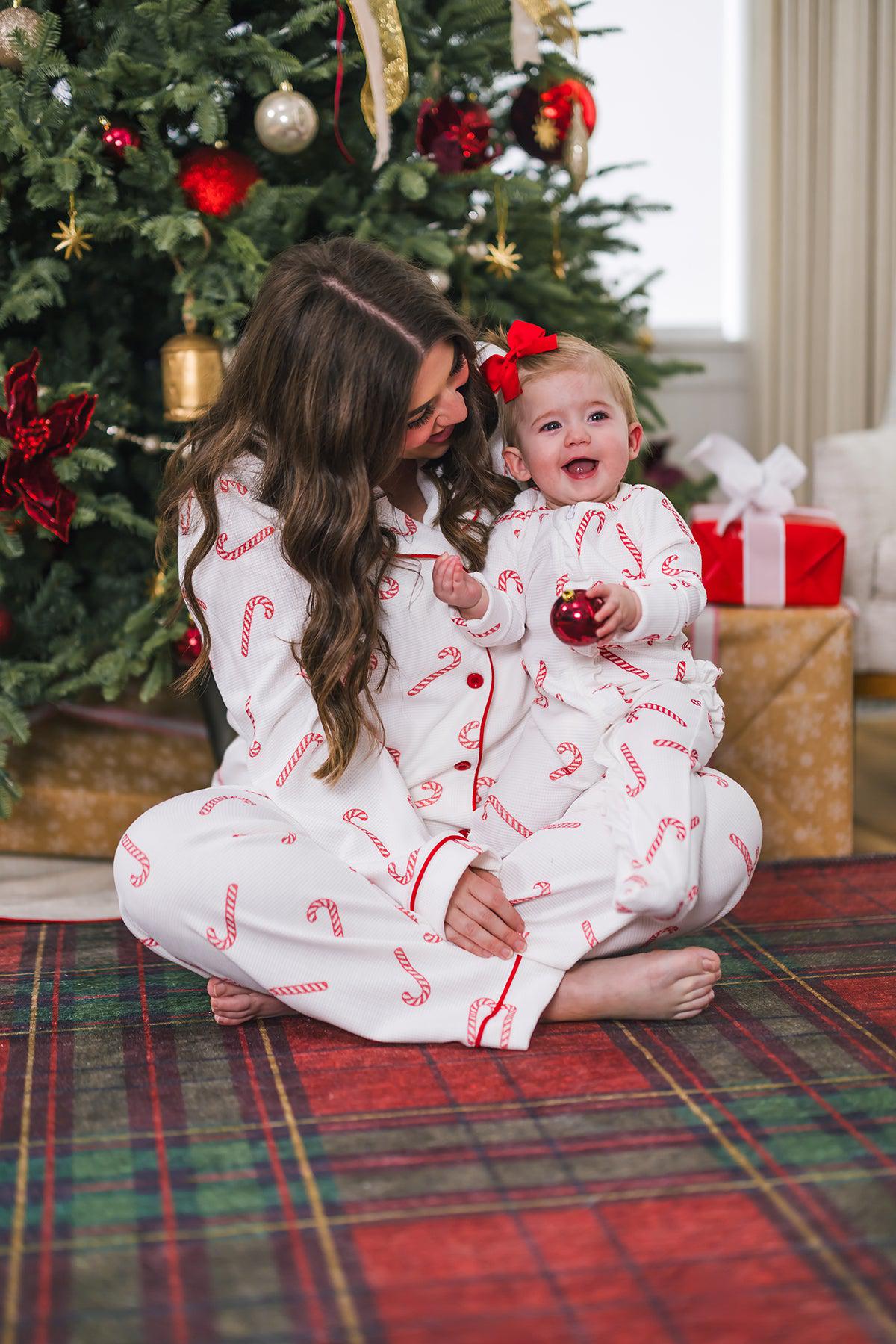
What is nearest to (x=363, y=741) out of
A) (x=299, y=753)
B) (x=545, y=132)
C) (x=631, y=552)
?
(x=299, y=753)

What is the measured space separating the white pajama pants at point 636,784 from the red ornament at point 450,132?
34.1 inches

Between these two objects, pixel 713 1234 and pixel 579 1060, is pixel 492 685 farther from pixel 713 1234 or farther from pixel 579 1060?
pixel 713 1234

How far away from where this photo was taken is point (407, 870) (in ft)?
4.53

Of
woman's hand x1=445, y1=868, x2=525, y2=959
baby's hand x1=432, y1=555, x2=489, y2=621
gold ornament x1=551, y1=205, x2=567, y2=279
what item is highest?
gold ornament x1=551, y1=205, x2=567, y2=279

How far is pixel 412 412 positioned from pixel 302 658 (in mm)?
310

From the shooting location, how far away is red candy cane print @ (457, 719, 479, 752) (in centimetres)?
153

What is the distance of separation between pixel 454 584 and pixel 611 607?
6.9 inches

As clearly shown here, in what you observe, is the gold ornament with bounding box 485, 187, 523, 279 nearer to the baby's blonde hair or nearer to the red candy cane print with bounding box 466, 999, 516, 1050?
the baby's blonde hair

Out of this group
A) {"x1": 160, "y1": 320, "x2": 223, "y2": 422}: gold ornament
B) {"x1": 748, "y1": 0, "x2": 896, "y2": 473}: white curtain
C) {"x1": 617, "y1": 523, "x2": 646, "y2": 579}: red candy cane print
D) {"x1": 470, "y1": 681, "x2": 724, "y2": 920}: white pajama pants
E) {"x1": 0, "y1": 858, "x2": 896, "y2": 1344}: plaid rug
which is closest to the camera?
{"x1": 0, "y1": 858, "x2": 896, "y2": 1344}: plaid rug

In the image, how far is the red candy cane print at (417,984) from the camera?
135cm

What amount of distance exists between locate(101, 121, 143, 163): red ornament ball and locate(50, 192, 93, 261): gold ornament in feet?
0.29

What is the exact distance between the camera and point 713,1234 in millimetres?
982

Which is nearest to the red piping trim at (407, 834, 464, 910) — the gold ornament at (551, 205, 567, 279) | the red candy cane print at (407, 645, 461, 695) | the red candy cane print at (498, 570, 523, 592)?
the red candy cane print at (407, 645, 461, 695)

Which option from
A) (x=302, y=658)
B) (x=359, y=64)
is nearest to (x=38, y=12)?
(x=359, y=64)
